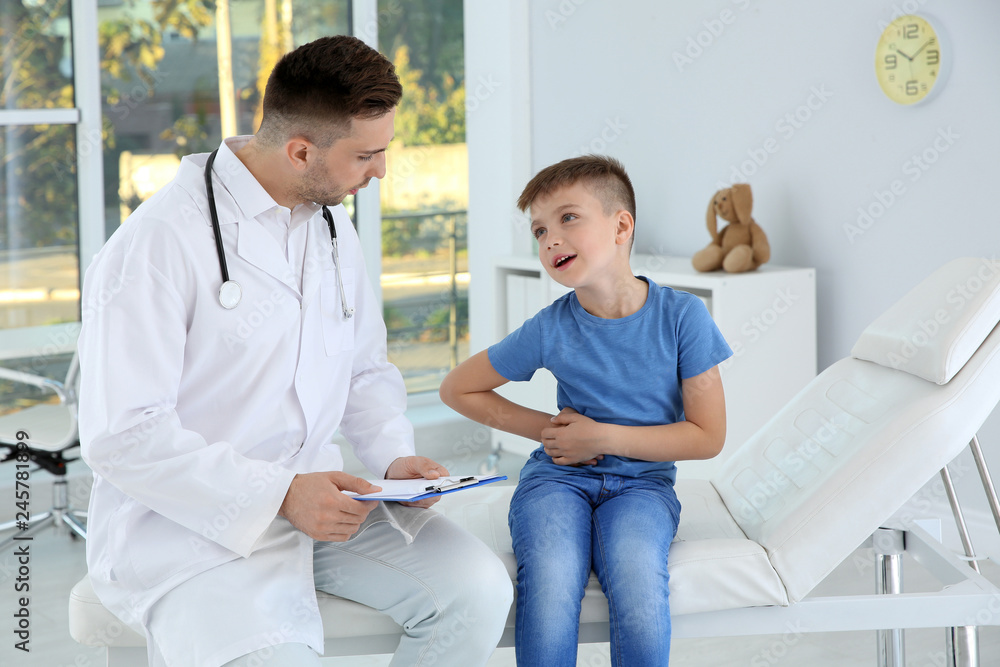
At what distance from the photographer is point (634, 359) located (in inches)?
62.4

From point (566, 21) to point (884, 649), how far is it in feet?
9.08

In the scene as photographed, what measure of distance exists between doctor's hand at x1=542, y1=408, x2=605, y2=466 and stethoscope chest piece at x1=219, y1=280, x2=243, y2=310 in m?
0.54

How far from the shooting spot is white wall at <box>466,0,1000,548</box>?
2.54 m

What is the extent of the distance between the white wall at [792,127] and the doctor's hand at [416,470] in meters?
1.72

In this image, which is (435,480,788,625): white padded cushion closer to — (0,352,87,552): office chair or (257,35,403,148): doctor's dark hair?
(257,35,403,148): doctor's dark hair

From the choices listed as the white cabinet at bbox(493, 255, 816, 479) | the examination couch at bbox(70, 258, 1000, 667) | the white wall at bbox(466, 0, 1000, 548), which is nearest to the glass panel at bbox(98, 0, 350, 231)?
the white wall at bbox(466, 0, 1000, 548)

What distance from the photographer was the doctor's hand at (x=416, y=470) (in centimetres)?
148

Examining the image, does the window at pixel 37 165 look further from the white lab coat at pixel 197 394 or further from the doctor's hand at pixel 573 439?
the doctor's hand at pixel 573 439

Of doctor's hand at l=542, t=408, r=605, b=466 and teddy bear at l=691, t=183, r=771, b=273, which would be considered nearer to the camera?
doctor's hand at l=542, t=408, r=605, b=466

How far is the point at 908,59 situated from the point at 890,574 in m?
1.49

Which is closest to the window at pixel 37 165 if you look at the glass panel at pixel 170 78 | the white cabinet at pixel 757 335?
the glass panel at pixel 170 78

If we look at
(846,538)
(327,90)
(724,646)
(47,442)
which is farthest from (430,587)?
(47,442)

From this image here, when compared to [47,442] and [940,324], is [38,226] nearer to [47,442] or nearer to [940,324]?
[47,442]

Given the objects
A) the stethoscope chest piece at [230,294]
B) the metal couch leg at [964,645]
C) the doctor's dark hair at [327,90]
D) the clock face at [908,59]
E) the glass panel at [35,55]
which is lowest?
the metal couch leg at [964,645]
